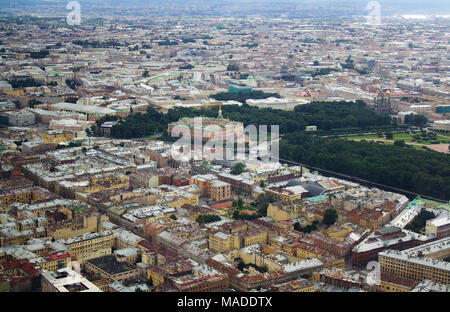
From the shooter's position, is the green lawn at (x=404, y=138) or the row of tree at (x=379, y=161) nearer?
the row of tree at (x=379, y=161)

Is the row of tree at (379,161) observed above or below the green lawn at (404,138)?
above

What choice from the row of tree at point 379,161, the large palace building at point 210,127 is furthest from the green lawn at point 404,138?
the large palace building at point 210,127

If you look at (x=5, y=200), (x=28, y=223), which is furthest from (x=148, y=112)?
(x=28, y=223)

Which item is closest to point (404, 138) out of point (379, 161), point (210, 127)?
point (379, 161)

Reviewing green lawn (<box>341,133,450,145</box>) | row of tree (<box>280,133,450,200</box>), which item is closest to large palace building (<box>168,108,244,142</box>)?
row of tree (<box>280,133,450,200</box>)

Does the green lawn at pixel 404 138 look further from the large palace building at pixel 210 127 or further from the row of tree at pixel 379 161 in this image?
the large palace building at pixel 210 127

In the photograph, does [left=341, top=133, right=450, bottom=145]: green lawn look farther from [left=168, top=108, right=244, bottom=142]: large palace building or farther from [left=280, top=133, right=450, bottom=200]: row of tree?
[left=168, top=108, right=244, bottom=142]: large palace building

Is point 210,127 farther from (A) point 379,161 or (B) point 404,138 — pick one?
(B) point 404,138

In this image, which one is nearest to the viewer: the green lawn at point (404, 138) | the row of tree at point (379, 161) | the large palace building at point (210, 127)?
the row of tree at point (379, 161)

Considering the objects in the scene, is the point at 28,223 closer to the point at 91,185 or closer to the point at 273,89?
the point at 91,185

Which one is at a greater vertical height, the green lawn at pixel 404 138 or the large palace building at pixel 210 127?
the large palace building at pixel 210 127

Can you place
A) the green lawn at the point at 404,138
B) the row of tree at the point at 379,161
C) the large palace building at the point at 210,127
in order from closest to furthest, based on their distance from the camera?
the row of tree at the point at 379,161, the large palace building at the point at 210,127, the green lawn at the point at 404,138
